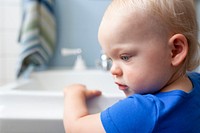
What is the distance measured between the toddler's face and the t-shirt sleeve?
4cm

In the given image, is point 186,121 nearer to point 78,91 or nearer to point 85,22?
point 78,91

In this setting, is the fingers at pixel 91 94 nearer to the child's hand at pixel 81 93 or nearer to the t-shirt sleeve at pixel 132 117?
the child's hand at pixel 81 93

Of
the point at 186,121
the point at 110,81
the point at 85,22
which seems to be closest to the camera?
the point at 186,121

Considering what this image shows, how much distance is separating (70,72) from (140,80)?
758 mm

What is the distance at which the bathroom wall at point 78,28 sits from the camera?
1362 millimetres

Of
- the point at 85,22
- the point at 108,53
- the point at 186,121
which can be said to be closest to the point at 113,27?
the point at 108,53

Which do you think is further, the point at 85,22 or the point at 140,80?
the point at 85,22

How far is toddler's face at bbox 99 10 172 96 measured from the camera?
43cm

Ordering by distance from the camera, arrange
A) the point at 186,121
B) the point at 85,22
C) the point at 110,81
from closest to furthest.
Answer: the point at 186,121 < the point at 110,81 < the point at 85,22

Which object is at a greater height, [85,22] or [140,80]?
[140,80]

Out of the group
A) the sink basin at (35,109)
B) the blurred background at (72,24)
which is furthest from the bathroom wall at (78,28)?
the sink basin at (35,109)

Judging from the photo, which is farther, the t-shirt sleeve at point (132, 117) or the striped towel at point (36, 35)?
the striped towel at point (36, 35)

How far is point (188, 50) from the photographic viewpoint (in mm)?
465

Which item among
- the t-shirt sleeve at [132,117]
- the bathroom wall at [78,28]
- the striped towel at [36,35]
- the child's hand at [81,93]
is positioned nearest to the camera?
the t-shirt sleeve at [132,117]
